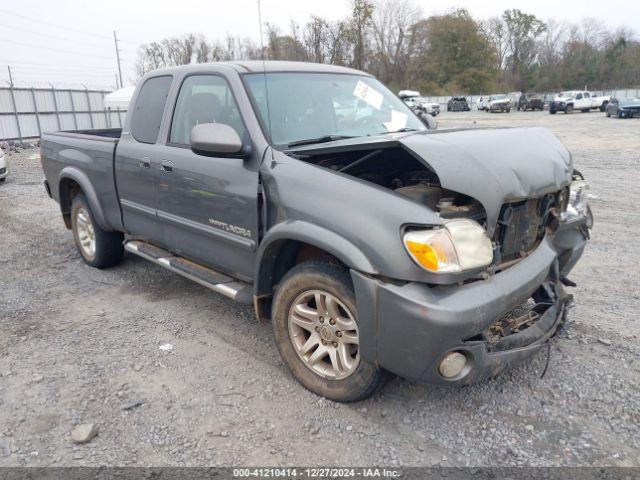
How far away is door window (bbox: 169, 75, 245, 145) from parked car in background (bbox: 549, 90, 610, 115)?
143ft

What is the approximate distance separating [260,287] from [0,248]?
493 cm

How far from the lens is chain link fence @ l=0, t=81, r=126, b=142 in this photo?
21.2 m

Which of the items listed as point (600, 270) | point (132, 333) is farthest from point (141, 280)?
point (600, 270)

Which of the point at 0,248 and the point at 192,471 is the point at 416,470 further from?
the point at 0,248

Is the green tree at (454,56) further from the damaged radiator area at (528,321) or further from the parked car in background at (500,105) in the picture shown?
the damaged radiator area at (528,321)

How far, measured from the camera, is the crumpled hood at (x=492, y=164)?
8.42 feet

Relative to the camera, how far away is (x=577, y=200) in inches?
147

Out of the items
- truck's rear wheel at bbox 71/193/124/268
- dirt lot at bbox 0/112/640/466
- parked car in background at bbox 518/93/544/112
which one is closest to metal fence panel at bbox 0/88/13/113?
truck's rear wheel at bbox 71/193/124/268

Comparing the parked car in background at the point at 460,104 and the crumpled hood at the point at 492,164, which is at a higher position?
the crumpled hood at the point at 492,164

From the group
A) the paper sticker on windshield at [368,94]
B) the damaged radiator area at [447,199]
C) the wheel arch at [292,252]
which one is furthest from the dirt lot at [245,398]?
the paper sticker on windshield at [368,94]

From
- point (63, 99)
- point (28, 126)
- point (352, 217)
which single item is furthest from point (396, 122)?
point (63, 99)

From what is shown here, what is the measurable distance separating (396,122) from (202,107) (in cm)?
154

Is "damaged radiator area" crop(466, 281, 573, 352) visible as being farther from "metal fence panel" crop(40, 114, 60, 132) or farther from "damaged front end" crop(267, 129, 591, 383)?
"metal fence panel" crop(40, 114, 60, 132)

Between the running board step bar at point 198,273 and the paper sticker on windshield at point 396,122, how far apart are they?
5.44 ft
